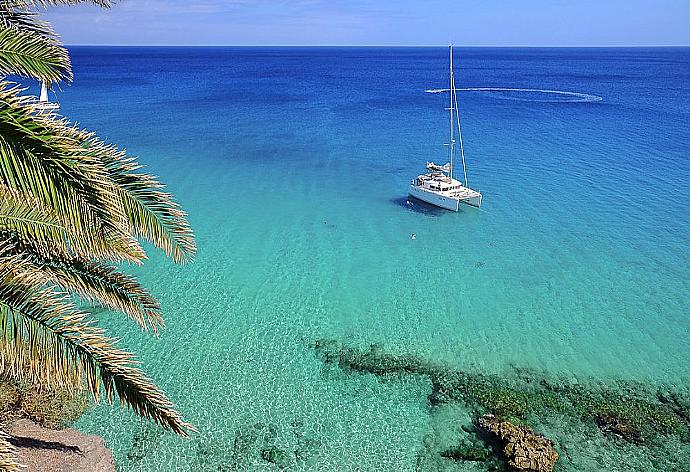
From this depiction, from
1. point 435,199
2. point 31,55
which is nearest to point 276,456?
point 31,55

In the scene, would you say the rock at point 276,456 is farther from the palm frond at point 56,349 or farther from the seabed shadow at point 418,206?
the seabed shadow at point 418,206

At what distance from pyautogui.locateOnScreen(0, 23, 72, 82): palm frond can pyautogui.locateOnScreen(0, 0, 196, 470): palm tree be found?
20mm

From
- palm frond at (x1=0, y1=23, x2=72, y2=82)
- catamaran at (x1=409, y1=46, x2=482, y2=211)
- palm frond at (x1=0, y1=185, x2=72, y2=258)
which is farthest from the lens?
catamaran at (x1=409, y1=46, x2=482, y2=211)

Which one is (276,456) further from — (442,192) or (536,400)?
(442,192)

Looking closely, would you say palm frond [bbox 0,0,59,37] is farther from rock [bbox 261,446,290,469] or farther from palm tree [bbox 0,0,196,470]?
rock [bbox 261,446,290,469]

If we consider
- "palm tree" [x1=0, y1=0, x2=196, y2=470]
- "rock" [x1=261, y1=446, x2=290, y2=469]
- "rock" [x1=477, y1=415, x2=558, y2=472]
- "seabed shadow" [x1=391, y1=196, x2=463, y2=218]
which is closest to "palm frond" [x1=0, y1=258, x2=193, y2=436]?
"palm tree" [x1=0, y1=0, x2=196, y2=470]

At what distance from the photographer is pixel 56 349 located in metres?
6.12

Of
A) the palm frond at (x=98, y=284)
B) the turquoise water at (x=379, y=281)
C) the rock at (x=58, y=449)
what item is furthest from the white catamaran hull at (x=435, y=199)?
the palm frond at (x=98, y=284)

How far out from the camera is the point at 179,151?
4334 cm

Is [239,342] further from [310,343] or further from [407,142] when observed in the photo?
[407,142]

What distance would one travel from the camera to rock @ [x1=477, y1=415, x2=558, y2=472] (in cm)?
1320

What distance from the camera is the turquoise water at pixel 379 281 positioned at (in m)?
15.0

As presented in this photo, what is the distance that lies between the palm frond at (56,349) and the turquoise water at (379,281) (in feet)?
26.8

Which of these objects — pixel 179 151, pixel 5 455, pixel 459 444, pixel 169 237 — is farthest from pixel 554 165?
pixel 5 455
